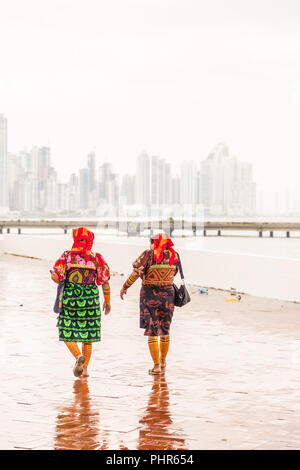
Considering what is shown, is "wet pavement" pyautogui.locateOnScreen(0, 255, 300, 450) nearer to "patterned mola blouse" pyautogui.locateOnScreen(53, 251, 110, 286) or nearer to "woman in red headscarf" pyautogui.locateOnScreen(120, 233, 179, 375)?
"woman in red headscarf" pyautogui.locateOnScreen(120, 233, 179, 375)

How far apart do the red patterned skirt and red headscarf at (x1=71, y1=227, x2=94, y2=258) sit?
35.4 inches

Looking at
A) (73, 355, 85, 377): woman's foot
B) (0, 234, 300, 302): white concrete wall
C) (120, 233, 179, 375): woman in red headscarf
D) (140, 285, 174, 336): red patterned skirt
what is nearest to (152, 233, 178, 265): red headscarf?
(120, 233, 179, 375): woman in red headscarf

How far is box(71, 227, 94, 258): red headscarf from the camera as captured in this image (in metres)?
9.66

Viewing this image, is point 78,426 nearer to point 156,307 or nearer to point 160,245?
point 156,307

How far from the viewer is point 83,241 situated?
9680 millimetres

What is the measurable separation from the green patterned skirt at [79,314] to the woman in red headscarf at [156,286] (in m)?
0.49

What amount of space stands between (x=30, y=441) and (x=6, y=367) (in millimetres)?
3686

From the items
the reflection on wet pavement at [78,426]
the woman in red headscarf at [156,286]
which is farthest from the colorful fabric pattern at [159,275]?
the reflection on wet pavement at [78,426]

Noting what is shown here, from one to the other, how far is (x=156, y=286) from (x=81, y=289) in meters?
0.91

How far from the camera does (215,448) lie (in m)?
6.55

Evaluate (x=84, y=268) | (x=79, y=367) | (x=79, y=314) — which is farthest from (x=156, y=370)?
(x=84, y=268)

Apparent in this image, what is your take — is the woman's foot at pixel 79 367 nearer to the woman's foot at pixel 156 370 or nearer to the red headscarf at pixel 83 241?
the woman's foot at pixel 156 370

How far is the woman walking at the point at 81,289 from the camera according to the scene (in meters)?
9.72

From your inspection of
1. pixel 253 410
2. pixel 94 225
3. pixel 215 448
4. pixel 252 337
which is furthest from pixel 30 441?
pixel 94 225
